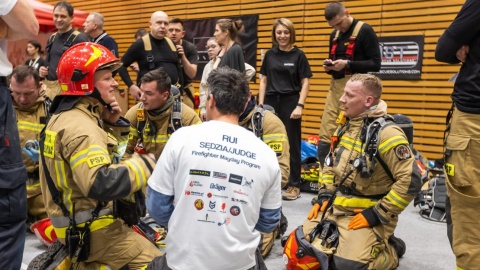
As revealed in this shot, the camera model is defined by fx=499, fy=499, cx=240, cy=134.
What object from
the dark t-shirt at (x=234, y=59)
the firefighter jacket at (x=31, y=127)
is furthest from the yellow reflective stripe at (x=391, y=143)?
the firefighter jacket at (x=31, y=127)

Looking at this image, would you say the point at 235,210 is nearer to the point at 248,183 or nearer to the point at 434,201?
the point at 248,183

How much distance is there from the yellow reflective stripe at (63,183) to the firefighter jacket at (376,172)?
2.11 metres

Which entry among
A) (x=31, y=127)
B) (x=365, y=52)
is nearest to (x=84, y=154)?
(x=31, y=127)

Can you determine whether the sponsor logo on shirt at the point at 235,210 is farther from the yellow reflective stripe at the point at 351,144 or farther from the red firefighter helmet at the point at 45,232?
the red firefighter helmet at the point at 45,232

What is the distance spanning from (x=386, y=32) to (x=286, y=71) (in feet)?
8.53

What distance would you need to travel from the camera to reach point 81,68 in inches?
119

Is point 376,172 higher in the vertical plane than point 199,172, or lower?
lower

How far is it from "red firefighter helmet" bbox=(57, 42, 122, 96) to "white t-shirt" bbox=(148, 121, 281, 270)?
100 centimetres

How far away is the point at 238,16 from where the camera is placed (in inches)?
391

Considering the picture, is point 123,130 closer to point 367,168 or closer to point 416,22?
point 367,168

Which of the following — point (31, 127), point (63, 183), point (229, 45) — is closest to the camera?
point (63, 183)

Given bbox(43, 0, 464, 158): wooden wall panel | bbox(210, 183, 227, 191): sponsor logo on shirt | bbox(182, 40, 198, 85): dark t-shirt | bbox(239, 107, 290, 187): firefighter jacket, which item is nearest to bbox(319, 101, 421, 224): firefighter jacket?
bbox(239, 107, 290, 187): firefighter jacket

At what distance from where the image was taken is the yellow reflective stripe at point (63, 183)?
2.85 m

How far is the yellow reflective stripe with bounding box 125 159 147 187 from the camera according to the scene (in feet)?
9.33
